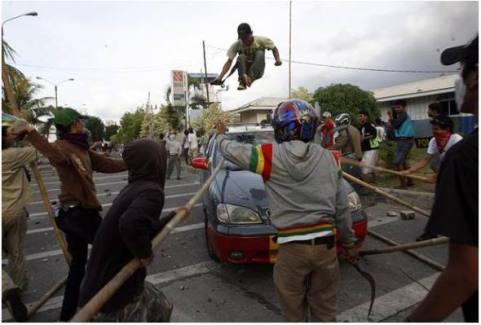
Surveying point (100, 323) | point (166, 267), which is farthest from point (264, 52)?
point (100, 323)

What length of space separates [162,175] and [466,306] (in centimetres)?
183

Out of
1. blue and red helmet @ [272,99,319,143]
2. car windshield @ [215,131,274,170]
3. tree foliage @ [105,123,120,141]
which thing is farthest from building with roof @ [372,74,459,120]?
tree foliage @ [105,123,120,141]

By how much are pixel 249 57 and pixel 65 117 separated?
8.58ft

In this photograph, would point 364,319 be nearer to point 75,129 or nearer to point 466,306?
point 466,306

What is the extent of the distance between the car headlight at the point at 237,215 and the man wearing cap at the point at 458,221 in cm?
255

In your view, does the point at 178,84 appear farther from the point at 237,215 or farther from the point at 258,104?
the point at 237,215

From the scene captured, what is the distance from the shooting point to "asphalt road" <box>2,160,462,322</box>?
348cm

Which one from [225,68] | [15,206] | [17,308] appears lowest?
[17,308]

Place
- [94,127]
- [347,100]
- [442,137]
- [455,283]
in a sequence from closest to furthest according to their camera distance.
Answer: [455,283]
[442,137]
[347,100]
[94,127]

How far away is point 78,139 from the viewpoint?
3.42 m

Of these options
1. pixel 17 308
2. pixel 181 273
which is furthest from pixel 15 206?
pixel 181 273

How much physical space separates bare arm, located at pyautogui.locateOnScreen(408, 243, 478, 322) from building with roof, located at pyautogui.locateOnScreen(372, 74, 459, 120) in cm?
2097

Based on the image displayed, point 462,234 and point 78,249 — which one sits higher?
point 462,234

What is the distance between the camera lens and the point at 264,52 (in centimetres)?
513
